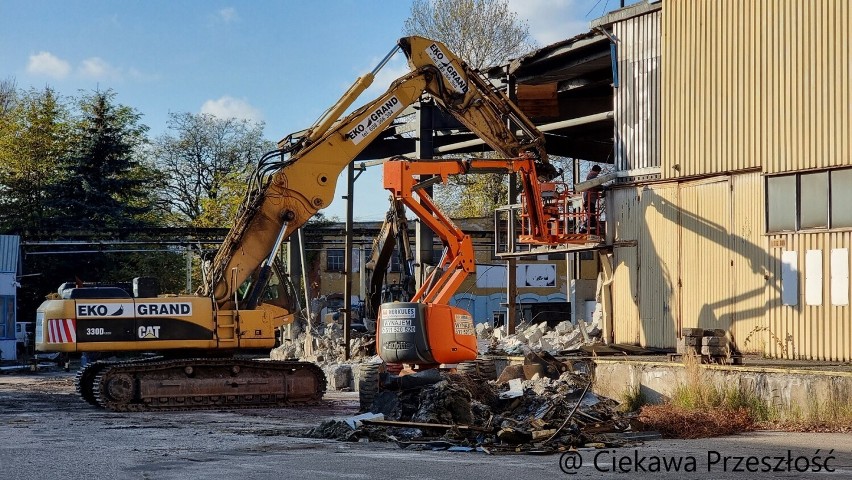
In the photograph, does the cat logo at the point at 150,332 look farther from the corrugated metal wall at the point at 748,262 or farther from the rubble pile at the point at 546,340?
the corrugated metal wall at the point at 748,262

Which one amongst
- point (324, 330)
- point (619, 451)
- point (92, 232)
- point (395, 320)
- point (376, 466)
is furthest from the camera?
point (92, 232)

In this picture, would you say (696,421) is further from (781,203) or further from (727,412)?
(781,203)

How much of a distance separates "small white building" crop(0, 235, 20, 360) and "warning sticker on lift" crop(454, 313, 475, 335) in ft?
76.6

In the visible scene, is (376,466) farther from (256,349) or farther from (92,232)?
(92,232)

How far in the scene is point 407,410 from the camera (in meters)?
16.2

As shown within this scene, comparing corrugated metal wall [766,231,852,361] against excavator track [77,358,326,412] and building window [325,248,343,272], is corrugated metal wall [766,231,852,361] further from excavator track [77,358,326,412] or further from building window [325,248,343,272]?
building window [325,248,343,272]

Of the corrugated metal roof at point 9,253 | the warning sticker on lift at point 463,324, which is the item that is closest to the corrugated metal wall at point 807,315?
the warning sticker on lift at point 463,324

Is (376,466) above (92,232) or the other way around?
the other way around

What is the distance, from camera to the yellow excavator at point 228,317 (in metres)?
19.8

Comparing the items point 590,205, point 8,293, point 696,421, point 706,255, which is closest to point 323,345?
point 590,205

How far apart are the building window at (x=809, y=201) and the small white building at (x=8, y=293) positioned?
26518mm

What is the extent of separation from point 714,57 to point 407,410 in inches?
379

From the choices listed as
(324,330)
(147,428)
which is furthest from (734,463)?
(324,330)

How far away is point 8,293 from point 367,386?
76.9 feet
